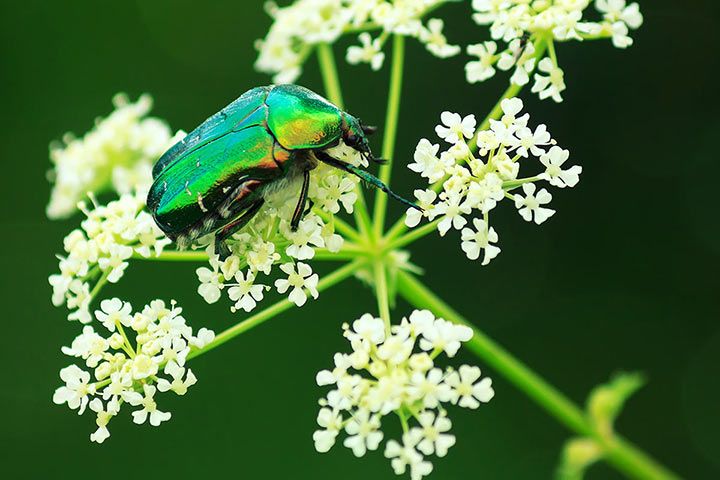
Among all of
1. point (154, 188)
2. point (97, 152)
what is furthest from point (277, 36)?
point (154, 188)

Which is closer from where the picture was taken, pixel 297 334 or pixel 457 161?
pixel 457 161

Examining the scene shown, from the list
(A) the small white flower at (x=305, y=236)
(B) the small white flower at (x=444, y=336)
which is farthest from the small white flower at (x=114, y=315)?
(B) the small white flower at (x=444, y=336)

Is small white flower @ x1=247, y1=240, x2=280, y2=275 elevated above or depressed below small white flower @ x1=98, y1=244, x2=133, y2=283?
below

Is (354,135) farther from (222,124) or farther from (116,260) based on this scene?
(116,260)

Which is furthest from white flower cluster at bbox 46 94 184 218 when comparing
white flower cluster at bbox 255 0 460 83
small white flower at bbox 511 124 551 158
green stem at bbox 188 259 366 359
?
small white flower at bbox 511 124 551 158

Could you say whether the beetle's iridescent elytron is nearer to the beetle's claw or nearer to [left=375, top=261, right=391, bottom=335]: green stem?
the beetle's claw

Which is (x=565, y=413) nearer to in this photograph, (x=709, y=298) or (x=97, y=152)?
(x=97, y=152)

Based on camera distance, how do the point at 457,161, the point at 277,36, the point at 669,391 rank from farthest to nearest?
the point at 669,391
the point at 277,36
the point at 457,161

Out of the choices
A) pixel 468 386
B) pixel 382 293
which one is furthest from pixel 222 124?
pixel 468 386
